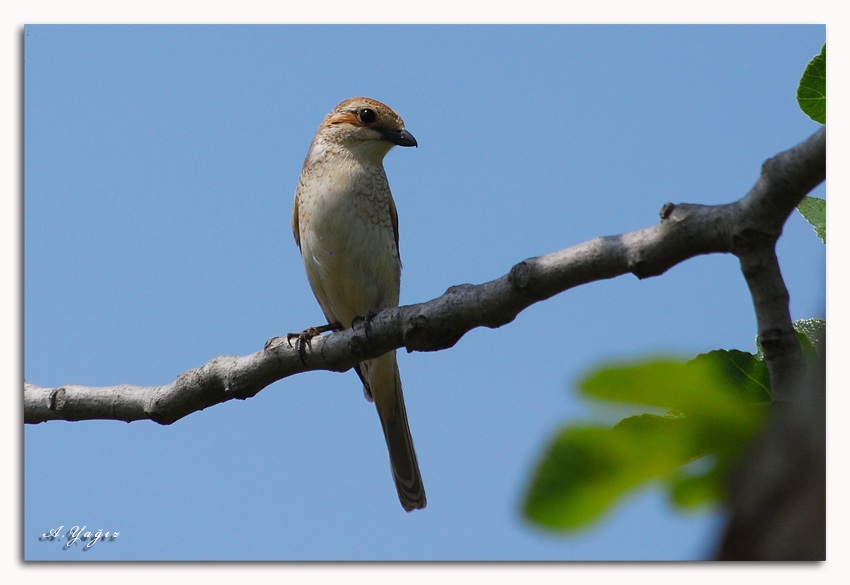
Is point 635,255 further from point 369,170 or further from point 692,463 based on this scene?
point 369,170

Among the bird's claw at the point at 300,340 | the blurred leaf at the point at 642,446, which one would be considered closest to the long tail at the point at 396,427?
the bird's claw at the point at 300,340

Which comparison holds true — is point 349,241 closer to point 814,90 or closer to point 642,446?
point 814,90

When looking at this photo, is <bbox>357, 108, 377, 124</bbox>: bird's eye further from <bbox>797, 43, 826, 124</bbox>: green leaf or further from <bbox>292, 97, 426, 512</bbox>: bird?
<bbox>797, 43, 826, 124</bbox>: green leaf

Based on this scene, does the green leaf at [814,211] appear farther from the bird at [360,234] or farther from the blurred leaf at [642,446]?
the bird at [360,234]

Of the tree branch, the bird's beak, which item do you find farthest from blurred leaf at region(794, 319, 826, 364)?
the bird's beak

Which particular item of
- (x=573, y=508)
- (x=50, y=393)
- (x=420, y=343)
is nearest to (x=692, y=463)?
(x=573, y=508)
